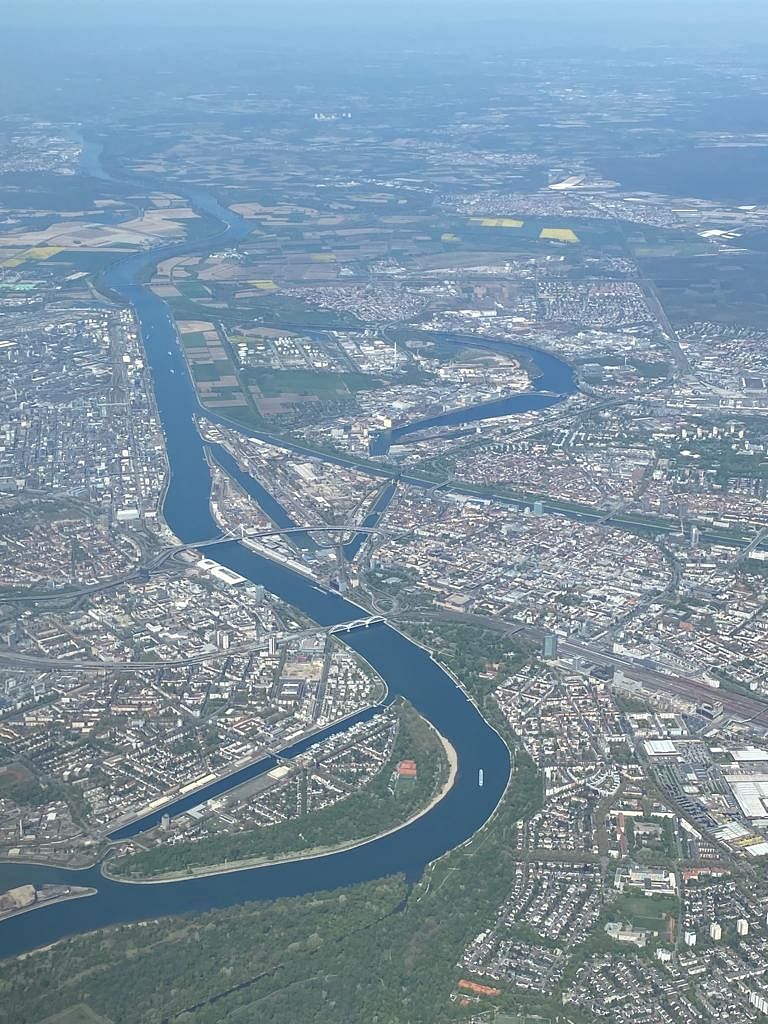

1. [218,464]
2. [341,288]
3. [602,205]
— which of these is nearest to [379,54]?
[602,205]

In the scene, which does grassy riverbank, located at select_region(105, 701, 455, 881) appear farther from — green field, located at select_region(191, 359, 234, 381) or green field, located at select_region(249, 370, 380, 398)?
green field, located at select_region(191, 359, 234, 381)

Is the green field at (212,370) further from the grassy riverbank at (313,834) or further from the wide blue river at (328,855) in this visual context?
the grassy riverbank at (313,834)

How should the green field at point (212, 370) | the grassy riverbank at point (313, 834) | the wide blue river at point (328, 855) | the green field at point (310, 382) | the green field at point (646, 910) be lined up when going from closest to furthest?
the green field at point (646, 910)
the wide blue river at point (328, 855)
the grassy riverbank at point (313, 834)
the green field at point (310, 382)
the green field at point (212, 370)

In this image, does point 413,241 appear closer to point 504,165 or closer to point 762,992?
point 504,165

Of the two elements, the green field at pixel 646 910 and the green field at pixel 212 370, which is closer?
the green field at pixel 646 910

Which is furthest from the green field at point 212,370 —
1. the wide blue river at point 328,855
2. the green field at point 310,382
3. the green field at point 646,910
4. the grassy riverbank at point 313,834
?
the green field at point 646,910

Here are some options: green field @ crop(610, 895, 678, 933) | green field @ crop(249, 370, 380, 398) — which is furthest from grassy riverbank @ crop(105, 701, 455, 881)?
green field @ crop(249, 370, 380, 398)

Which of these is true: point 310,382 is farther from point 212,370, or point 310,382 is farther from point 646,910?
point 646,910

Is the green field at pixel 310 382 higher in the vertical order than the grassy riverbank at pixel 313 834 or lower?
higher

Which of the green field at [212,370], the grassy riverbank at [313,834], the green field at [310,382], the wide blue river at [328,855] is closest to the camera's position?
the wide blue river at [328,855]
